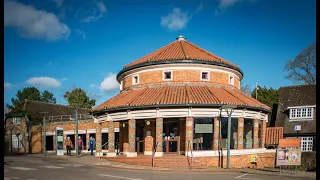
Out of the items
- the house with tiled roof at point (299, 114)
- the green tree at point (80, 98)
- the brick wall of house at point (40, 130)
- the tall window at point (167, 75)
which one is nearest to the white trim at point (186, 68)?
the tall window at point (167, 75)

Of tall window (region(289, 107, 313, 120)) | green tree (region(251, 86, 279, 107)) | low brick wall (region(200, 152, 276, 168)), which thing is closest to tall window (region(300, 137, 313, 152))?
tall window (region(289, 107, 313, 120))

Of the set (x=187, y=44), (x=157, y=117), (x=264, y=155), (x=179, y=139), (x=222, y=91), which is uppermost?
(x=187, y=44)

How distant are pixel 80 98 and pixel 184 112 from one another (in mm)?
39257

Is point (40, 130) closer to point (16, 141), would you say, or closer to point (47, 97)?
point (16, 141)

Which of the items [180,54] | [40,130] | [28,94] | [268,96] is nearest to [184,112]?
[180,54]

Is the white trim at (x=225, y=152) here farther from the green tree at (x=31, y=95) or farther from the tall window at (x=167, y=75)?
the green tree at (x=31, y=95)

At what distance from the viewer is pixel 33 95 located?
63.6 metres

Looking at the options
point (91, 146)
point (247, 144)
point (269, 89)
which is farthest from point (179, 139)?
point (269, 89)

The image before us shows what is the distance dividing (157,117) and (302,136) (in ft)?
58.1

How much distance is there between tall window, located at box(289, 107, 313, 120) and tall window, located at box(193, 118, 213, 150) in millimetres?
14980

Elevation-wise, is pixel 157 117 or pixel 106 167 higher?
pixel 157 117

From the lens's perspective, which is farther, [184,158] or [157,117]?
[157,117]

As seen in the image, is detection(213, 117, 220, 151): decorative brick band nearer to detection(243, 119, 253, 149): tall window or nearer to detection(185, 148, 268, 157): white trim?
detection(185, 148, 268, 157): white trim

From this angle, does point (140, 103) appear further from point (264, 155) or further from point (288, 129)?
point (288, 129)
